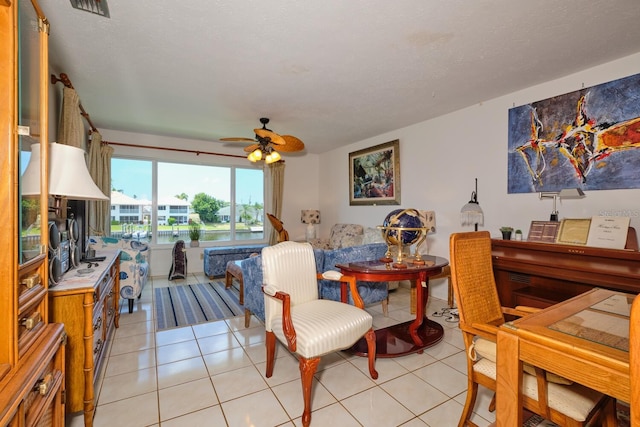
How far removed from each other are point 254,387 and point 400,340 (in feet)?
4.28

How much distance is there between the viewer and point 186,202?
17.6 feet

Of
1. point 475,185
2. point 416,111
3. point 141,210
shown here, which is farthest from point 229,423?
point 141,210

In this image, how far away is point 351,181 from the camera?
219 inches

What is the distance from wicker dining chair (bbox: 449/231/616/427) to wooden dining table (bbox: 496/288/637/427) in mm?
200

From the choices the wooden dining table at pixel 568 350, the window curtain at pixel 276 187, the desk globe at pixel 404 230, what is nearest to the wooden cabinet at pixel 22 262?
the wooden dining table at pixel 568 350

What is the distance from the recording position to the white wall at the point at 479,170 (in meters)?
2.54

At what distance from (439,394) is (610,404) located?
0.87m

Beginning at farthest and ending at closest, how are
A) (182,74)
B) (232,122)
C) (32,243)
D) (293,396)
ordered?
(232,122) → (182,74) → (293,396) → (32,243)

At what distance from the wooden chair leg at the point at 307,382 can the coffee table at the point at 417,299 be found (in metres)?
0.71

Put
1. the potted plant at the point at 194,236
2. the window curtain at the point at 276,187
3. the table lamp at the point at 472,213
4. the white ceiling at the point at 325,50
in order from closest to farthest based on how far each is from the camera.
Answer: the white ceiling at the point at 325,50 < the table lamp at the point at 472,213 < the potted plant at the point at 194,236 < the window curtain at the point at 276,187

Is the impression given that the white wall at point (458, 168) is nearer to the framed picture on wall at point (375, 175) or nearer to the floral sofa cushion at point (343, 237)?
the framed picture on wall at point (375, 175)

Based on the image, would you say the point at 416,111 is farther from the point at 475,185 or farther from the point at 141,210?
the point at 141,210

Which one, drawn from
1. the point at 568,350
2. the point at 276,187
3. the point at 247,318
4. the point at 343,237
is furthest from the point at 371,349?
the point at 276,187

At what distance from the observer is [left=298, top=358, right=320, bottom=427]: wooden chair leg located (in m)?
1.60
